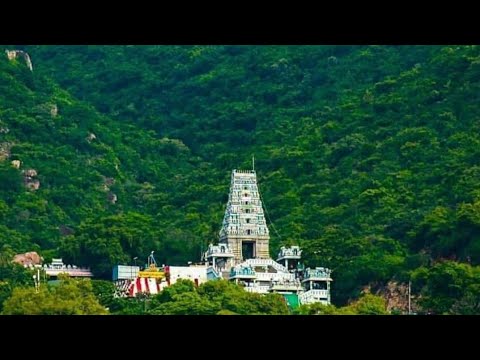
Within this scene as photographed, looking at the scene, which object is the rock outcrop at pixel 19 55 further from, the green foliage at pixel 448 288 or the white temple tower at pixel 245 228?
the green foliage at pixel 448 288

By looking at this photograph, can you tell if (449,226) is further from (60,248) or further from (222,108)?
(222,108)

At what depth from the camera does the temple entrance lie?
1969 inches

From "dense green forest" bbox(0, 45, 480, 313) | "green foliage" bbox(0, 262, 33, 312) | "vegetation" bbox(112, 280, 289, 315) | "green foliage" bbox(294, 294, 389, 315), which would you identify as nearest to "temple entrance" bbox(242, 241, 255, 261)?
"dense green forest" bbox(0, 45, 480, 313)

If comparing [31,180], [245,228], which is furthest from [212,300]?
[31,180]

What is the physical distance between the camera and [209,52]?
263 ft

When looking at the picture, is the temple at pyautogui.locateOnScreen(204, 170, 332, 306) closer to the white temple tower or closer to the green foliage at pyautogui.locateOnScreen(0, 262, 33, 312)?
the white temple tower

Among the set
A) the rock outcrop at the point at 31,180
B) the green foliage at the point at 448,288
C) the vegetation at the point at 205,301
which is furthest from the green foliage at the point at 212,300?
the rock outcrop at the point at 31,180

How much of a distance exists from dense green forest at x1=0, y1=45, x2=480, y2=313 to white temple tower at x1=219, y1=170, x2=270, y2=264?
46.7 inches

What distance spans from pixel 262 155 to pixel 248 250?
12.7 metres

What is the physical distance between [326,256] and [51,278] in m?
7.28

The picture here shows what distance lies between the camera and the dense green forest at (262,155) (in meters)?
48.0

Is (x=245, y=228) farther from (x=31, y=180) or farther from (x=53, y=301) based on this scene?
(x=31, y=180)

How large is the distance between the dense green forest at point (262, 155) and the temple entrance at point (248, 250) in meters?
0.90
